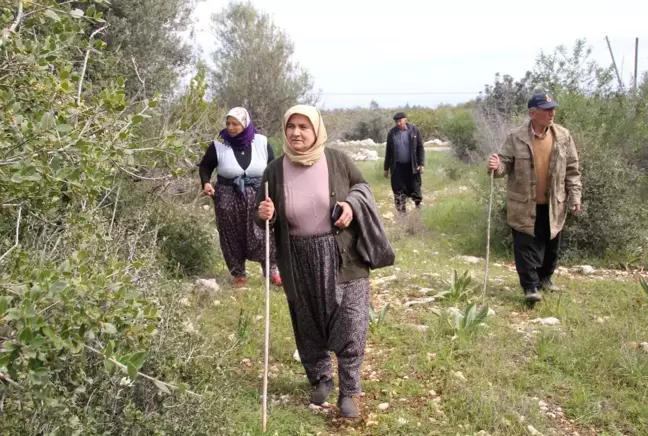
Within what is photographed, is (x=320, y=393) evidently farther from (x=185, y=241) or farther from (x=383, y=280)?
(x=185, y=241)

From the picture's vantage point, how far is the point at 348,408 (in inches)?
135

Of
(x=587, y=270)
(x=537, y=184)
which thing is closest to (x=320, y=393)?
(x=537, y=184)

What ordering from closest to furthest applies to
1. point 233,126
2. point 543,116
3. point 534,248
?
point 543,116, point 534,248, point 233,126

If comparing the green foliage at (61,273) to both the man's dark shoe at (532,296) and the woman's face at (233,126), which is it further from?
the man's dark shoe at (532,296)

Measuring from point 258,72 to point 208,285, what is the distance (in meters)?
12.1

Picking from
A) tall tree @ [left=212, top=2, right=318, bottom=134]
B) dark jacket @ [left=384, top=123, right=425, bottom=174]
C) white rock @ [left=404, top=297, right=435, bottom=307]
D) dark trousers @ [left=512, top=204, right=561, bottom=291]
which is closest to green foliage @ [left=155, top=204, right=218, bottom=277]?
white rock @ [left=404, top=297, right=435, bottom=307]

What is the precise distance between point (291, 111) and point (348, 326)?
128cm

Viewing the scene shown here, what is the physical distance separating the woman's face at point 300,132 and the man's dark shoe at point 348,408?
1.49 meters

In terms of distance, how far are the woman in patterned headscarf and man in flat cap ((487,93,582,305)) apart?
7.26ft

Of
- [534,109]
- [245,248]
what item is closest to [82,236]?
[245,248]

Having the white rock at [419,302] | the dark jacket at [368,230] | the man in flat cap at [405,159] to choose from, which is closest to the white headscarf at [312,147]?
the dark jacket at [368,230]

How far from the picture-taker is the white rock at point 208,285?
5.72m

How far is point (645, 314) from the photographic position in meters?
5.05

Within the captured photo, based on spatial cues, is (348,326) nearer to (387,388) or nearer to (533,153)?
(387,388)
